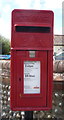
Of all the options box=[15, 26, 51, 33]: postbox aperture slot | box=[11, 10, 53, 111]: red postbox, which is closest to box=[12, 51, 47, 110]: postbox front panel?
box=[11, 10, 53, 111]: red postbox

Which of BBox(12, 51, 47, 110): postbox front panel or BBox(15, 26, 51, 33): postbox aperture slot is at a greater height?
BBox(15, 26, 51, 33): postbox aperture slot

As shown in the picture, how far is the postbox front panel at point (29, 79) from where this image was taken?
273cm

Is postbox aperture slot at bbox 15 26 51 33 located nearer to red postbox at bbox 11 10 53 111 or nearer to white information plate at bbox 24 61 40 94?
red postbox at bbox 11 10 53 111

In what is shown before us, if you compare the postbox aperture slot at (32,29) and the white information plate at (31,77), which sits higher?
the postbox aperture slot at (32,29)

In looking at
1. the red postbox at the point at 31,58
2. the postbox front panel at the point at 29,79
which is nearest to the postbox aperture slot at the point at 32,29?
the red postbox at the point at 31,58

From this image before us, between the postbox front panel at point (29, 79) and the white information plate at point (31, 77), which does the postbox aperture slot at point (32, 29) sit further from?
the white information plate at point (31, 77)

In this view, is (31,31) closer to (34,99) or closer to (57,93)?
(34,99)

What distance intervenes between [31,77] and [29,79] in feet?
0.15

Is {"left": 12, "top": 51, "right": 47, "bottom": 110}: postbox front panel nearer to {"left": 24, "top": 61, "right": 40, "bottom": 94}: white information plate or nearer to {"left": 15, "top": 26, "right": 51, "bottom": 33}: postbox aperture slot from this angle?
{"left": 24, "top": 61, "right": 40, "bottom": 94}: white information plate

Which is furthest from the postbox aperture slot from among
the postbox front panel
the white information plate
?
the white information plate

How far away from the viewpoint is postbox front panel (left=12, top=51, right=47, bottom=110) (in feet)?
8.95

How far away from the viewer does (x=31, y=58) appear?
2719 millimetres

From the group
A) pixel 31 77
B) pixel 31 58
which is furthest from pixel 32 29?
pixel 31 77

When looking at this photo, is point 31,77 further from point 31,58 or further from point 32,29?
point 32,29
